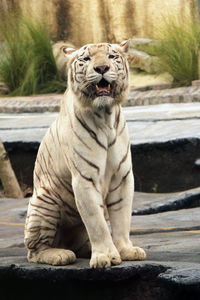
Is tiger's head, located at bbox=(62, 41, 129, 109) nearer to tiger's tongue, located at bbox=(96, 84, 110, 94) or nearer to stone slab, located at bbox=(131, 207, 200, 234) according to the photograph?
tiger's tongue, located at bbox=(96, 84, 110, 94)

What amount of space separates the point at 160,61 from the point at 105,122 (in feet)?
33.7

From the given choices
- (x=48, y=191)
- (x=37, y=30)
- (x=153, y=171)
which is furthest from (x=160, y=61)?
(x=48, y=191)

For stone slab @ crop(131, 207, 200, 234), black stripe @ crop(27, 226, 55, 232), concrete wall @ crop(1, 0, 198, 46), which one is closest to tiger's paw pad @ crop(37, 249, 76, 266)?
black stripe @ crop(27, 226, 55, 232)

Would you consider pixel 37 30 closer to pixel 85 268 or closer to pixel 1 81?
pixel 1 81

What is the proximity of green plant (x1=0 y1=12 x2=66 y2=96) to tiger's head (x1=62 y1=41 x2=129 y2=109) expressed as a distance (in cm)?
1026

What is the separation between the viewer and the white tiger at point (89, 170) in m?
3.79

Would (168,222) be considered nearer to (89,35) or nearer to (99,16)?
(89,35)

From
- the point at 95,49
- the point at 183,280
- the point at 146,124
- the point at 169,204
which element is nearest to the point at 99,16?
the point at 146,124

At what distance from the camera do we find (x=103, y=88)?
3818 mm

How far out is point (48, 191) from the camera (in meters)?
4.16

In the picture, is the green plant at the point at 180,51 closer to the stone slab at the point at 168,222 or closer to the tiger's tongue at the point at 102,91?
the stone slab at the point at 168,222

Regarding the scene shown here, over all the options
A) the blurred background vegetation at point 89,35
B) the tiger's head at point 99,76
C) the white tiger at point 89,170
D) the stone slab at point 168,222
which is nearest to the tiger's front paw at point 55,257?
the white tiger at point 89,170

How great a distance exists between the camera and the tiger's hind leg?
13.5ft

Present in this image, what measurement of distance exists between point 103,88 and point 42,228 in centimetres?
101
